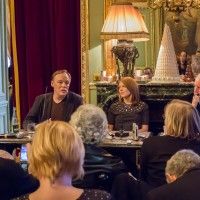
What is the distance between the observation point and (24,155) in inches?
167

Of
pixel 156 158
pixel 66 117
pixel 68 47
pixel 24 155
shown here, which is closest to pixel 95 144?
pixel 156 158

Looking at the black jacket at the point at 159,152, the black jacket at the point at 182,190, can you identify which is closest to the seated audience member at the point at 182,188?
the black jacket at the point at 182,190

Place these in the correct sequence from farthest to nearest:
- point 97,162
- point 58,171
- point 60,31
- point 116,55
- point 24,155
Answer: point 60,31, point 116,55, point 24,155, point 97,162, point 58,171

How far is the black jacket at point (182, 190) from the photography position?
2482 millimetres

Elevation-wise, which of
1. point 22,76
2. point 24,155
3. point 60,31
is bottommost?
point 24,155

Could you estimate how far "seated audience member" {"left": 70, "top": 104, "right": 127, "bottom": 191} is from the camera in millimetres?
3523

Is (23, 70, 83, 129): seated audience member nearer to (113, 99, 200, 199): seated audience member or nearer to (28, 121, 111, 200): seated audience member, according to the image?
(113, 99, 200, 199): seated audience member

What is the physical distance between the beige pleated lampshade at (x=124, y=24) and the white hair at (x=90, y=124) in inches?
102

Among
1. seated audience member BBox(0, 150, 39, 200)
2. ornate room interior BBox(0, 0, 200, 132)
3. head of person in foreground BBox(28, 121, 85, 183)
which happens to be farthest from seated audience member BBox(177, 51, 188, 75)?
head of person in foreground BBox(28, 121, 85, 183)

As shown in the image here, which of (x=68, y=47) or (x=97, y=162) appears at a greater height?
(x=68, y=47)

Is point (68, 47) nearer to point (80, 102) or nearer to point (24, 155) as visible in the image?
point (80, 102)

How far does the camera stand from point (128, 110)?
559cm

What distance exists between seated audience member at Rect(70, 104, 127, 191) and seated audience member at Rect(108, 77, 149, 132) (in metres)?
1.73

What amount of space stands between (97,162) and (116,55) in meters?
3.25
